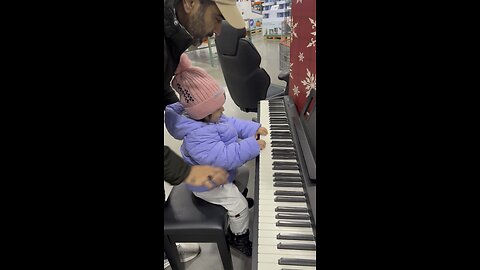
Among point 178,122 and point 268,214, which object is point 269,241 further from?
point 178,122

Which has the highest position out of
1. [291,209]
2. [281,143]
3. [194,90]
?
[194,90]

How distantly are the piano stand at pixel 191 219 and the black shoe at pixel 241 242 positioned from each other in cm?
13

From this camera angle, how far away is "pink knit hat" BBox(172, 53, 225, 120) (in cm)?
42

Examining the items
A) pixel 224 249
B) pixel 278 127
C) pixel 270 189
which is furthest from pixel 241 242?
pixel 278 127

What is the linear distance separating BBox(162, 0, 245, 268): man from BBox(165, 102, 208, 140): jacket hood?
0.05ft

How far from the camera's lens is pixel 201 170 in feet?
1.36

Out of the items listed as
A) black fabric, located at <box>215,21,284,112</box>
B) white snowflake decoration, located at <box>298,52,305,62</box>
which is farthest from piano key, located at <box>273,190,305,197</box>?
black fabric, located at <box>215,21,284,112</box>

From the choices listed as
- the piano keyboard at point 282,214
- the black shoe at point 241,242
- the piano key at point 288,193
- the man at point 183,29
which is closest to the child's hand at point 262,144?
the piano keyboard at point 282,214

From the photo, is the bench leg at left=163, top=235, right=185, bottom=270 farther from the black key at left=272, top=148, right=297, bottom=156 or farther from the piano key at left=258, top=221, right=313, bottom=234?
the black key at left=272, top=148, right=297, bottom=156

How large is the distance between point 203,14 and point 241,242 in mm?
905

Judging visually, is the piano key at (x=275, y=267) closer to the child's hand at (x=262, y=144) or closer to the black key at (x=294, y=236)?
the black key at (x=294, y=236)

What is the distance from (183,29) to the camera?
349mm
